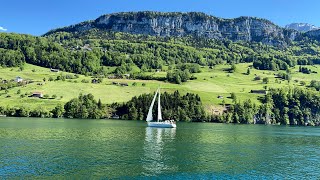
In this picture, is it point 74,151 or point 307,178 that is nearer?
point 307,178

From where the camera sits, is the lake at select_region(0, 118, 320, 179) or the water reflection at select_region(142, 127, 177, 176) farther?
the water reflection at select_region(142, 127, 177, 176)

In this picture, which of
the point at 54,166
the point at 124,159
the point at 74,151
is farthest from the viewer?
the point at 74,151

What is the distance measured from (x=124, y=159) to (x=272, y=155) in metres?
35.6

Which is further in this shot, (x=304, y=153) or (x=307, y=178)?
(x=304, y=153)

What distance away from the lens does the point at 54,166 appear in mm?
59750

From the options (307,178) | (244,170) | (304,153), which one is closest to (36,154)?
(244,170)

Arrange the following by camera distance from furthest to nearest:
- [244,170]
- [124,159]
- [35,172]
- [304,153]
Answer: [304,153] → [124,159] → [244,170] → [35,172]

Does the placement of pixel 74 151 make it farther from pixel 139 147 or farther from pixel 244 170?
pixel 244 170

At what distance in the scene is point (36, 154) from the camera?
70.2 metres

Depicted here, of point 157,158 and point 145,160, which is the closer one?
point 145,160

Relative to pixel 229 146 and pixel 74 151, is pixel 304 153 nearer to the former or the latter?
pixel 229 146

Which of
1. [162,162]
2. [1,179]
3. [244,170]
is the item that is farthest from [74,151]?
[244,170]

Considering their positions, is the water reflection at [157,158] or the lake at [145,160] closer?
the lake at [145,160]

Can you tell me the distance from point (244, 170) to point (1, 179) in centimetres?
3881
